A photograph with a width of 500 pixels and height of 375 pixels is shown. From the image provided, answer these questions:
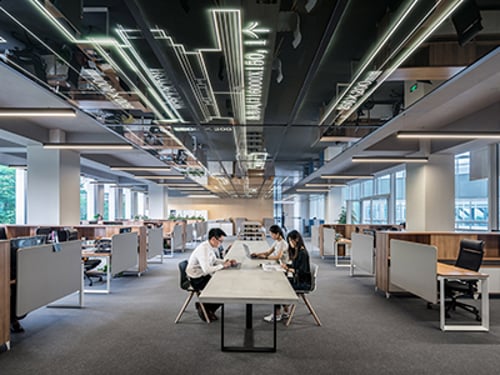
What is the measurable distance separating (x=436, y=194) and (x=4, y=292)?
27.5 ft

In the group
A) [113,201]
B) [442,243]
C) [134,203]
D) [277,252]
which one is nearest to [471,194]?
[442,243]

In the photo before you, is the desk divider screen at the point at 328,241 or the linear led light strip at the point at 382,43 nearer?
the linear led light strip at the point at 382,43

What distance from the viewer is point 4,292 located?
3805 millimetres

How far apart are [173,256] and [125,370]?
8.73 m

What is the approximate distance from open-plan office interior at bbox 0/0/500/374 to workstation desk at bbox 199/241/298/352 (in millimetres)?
249

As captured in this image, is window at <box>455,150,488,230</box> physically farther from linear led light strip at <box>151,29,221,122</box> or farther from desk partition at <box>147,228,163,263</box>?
desk partition at <box>147,228,163,263</box>

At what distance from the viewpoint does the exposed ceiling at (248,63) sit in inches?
125

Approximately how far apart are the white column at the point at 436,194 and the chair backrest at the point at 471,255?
2864 mm

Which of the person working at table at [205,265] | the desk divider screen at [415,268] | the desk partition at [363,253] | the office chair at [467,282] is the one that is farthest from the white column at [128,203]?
the office chair at [467,282]

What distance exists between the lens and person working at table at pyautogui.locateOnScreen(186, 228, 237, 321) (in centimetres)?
458

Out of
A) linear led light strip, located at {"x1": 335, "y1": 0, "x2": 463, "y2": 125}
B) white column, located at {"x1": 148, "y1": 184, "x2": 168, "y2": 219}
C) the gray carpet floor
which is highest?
linear led light strip, located at {"x1": 335, "y1": 0, "x2": 463, "y2": 125}

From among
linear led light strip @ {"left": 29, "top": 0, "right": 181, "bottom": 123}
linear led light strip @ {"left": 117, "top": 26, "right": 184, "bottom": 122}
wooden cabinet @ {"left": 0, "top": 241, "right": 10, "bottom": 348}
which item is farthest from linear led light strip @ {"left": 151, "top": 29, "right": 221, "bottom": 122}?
wooden cabinet @ {"left": 0, "top": 241, "right": 10, "bottom": 348}

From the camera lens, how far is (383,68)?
3.93 meters

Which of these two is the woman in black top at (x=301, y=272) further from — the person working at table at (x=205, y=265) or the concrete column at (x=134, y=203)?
the concrete column at (x=134, y=203)
